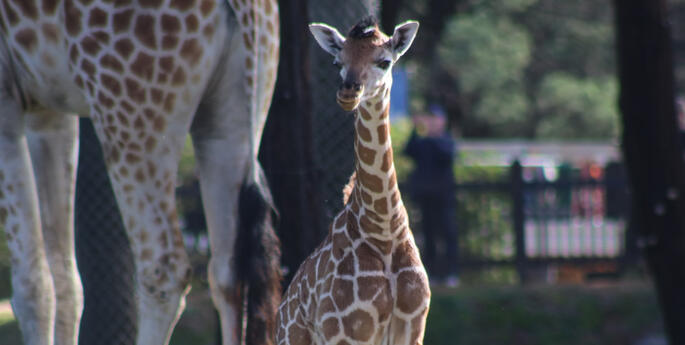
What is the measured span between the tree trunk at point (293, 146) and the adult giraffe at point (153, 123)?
4.75 feet

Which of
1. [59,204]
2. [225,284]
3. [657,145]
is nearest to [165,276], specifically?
[225,284]

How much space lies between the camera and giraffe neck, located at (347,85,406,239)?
2.89m

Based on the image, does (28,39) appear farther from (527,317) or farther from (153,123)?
(527,317)

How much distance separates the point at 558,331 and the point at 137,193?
5409 mm

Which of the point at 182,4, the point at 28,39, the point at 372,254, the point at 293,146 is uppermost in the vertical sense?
the point at 182,4

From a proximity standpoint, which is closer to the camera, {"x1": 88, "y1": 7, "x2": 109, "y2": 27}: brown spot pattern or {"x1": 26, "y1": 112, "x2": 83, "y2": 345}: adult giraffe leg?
{"x1": 88, "y1": 7, "x2": 109, "y2": 27}: brown spot pattern

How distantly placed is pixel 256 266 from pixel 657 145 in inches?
180

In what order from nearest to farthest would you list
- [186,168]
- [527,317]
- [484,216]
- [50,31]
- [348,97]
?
[348,97], [50,31], [527,317], [484,216], [186,168]

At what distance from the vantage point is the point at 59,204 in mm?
3775

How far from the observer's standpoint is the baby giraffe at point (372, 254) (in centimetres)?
281

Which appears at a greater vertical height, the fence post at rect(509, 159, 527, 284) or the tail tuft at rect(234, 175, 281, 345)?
the tail tuft at rect(234, 175, 281, 345)

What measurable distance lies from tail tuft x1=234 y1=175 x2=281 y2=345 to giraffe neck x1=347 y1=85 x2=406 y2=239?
57 centimetres

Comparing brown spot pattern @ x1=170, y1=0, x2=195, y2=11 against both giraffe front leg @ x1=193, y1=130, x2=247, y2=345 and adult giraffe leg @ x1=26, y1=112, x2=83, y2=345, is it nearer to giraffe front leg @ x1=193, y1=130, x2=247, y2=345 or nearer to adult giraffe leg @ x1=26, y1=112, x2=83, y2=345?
giraffe front leg @ x1=193, y1=130, x2=247, y2=345

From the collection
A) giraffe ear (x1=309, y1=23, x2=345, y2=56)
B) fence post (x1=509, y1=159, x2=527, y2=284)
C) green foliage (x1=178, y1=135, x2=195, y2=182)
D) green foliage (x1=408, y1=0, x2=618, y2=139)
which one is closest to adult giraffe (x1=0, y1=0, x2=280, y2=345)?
giraffe ear (x1=309, y1=23, x2=345, y2=56)
